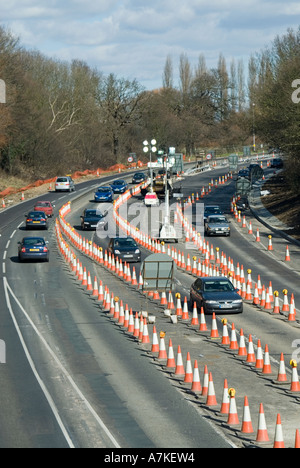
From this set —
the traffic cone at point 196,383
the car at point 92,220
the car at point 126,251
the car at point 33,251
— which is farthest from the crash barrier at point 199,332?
the car at point 92,220

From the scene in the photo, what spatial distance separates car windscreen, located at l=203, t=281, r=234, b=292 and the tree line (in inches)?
1111

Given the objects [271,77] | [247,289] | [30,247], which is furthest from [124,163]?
[247,289]

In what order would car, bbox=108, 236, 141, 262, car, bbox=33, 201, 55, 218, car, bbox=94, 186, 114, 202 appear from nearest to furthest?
car, bbox=108, 236, 141, 262 < car, bbox=33, 201, 55, 218 < car, bbox=94, 186, 114, 202

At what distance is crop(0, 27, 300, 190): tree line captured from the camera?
84.4 meters

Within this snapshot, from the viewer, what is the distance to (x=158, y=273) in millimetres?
30531

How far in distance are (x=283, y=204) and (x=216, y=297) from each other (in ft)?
133

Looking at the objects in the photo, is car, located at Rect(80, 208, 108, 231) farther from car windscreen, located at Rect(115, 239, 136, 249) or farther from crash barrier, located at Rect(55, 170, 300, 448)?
car windscreen, located at Rect(115, 239, 136, 249)

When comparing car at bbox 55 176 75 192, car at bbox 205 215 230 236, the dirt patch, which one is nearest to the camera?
car at bbox 205 215 230 236

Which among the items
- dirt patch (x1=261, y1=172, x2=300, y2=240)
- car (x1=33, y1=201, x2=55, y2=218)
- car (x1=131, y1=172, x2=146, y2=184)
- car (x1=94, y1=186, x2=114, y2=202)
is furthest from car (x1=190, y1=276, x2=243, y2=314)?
car (x1=131, y1=172, x2=146, y2=184)

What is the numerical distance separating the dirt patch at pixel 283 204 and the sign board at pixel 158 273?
2500 cm

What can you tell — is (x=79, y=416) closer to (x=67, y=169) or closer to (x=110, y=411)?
(x=110, y=411)

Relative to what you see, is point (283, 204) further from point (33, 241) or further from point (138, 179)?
point (33, 241)

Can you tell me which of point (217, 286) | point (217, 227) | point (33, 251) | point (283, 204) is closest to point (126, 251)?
point (33, 251)
